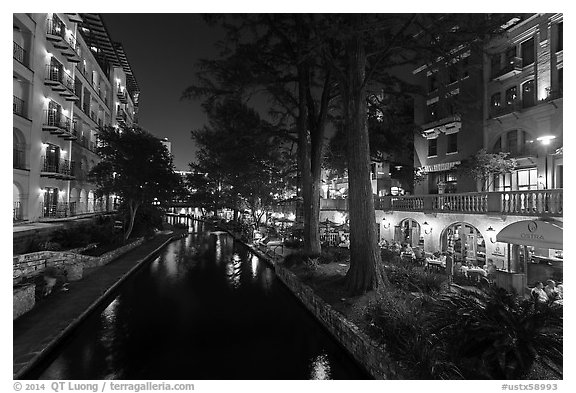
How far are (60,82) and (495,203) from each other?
2904 centimetres

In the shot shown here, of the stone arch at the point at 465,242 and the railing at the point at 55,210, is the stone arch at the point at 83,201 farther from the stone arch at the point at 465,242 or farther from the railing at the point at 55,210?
the stone arch at the point at 465,242

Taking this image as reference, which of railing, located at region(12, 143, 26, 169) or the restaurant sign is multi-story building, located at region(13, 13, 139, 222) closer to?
railing, located at region(12, 143, 26, 169)

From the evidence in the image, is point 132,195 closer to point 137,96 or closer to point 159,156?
point 159,156

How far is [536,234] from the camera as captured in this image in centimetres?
919

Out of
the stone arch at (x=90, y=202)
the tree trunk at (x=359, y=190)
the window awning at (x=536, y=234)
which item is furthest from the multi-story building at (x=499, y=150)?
the stone arch at (x=90, y=202)

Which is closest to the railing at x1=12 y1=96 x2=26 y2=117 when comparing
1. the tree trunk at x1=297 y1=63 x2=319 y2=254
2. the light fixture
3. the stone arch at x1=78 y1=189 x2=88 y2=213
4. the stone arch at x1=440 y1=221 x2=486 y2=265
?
the stone arch at x1=78 y1=189 x2=88 y2=213

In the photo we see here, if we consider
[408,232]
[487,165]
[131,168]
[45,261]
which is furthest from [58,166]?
[487,165]

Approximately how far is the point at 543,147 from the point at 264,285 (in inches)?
696

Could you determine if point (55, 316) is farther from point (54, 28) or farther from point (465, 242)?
point (54, 28)

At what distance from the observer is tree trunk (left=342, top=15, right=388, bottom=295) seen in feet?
34.2

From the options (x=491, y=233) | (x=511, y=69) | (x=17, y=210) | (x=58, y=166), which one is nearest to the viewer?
(x=491, y=233)

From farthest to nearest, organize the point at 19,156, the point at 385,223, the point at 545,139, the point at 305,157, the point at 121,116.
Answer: the point at 121,116 → the point at 385,223 → the point at 19,156 → the point at 305,157 → the point at 545,139

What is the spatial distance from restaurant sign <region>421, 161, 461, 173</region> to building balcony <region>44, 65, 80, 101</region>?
2925 cm
